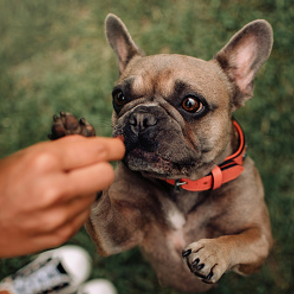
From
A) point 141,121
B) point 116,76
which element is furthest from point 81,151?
point 116,76

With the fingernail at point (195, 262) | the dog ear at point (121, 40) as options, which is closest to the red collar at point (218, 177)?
the fingernail at point (195, 262)

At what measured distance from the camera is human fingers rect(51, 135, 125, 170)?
4.41 feet

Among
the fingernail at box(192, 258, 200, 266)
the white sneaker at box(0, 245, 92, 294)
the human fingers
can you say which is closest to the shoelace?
the white sneaker at box(0, 245, 92, 294)

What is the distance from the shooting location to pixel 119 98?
269cm

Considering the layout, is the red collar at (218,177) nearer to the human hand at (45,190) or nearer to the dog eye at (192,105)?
the dog eye at (192,105)

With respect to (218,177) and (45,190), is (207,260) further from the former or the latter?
(45,190)

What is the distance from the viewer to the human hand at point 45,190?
4.10ft

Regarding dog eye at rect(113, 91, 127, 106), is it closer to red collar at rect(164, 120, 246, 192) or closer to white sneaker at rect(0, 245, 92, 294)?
red collar at rect(164, 120, 246, 192)

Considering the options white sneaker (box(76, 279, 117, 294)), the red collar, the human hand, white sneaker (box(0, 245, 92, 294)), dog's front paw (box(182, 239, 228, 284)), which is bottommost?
white sneaker (box(76, 279, 117, 294))

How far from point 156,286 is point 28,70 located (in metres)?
3.79

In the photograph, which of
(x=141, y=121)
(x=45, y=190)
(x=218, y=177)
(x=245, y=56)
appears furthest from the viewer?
(x=245, y=56)

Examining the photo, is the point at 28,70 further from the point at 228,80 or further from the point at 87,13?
the point at 228,80

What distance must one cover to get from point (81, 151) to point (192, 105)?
4.02 ft

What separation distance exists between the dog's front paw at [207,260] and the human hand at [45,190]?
3.41ft
